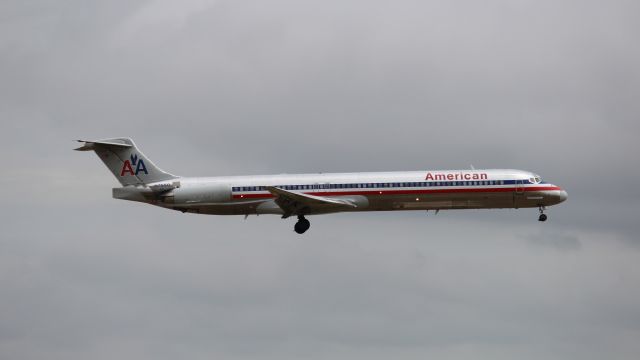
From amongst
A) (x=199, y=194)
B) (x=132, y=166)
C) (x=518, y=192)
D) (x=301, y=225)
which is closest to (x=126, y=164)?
(x=132, y=166)

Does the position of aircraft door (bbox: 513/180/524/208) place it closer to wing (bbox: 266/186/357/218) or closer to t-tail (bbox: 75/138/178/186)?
wing (bbox: 266/186/357/218)

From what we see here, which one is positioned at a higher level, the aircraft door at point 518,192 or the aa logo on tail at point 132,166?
the aa logo on tail at point 132,166

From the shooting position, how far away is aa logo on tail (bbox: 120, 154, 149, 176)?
7569 centimetres

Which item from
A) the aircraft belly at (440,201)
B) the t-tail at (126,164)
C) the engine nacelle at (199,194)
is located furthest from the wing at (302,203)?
the t-tail at (126,164)

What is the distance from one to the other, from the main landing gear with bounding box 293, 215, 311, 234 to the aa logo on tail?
10.7 m

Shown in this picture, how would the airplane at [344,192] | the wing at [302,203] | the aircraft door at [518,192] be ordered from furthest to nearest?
1. the aircraft door at [518,192]
2. the airplane at [344,192]
3. the wing at [302,203]

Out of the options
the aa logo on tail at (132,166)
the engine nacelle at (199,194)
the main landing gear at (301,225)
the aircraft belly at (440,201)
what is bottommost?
the main landing gear at (301,225)

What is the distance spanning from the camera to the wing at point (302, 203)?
71.0 metres

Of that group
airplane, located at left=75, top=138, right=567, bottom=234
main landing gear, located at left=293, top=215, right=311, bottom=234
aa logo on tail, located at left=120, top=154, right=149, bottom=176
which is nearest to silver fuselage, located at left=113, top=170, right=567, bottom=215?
airplane, located at left=75, top=138, right=567, bottom=234

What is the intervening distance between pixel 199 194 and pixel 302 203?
685 cm

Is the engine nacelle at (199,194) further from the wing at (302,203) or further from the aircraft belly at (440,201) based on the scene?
the aircraft belly at (440,201)

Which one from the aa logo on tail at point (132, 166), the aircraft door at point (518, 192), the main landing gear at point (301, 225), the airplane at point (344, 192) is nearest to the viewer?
the airplane at point (344, 192)

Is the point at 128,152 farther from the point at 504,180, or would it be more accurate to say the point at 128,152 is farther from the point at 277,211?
the point at 504,180

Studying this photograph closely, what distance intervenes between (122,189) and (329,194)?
1383 cm
